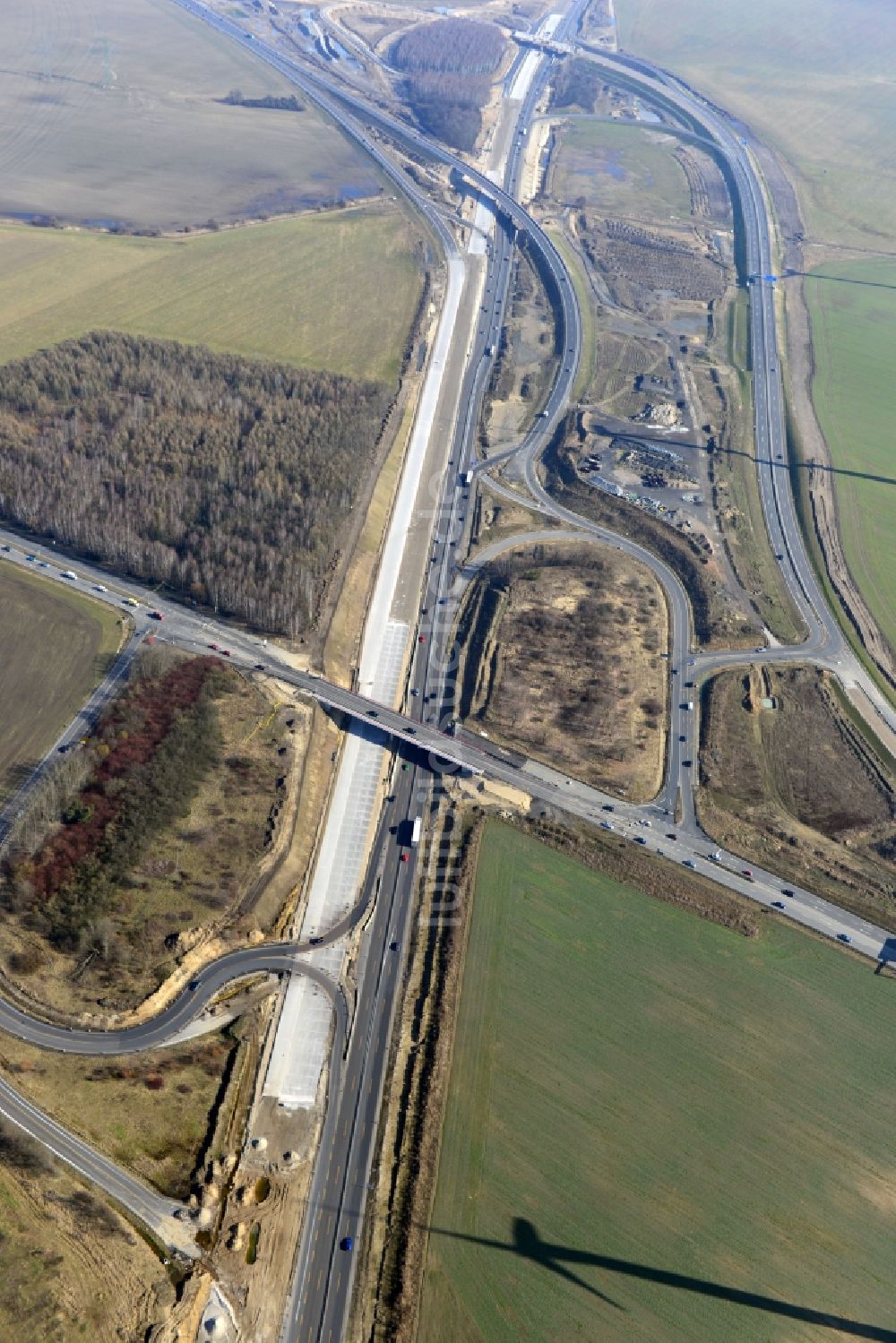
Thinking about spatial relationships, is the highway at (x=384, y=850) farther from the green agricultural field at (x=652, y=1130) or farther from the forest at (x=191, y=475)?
the green agricultural field at (x=652, y=1130)

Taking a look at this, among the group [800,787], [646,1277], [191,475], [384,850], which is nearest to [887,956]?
[800,787]

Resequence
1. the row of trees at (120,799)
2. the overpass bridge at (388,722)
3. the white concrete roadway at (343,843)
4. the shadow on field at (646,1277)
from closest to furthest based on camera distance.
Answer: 1. the shadow on field at (646,1277)
2. the white concrete roadway at (343,843)
3. the row of trees at (120,799)
4. the overpass bridge at (388,722)

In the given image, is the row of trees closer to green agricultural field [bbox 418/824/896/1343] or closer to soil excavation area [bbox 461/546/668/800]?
soil excavation area [bbox 461/546/668/800]

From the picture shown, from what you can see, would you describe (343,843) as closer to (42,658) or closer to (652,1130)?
(652,1130)

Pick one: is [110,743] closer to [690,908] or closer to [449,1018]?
[449,1018]

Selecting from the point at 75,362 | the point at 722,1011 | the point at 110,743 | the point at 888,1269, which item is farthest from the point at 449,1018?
the point at 75,362

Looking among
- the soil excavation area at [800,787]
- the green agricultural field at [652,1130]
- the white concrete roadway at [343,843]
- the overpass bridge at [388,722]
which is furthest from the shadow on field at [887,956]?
the white concrete roadway at [343,843]
